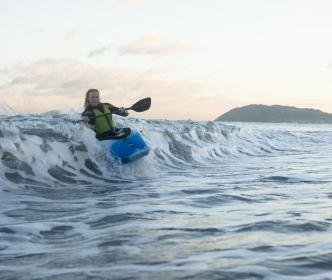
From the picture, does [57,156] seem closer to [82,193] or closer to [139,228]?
[82,193]

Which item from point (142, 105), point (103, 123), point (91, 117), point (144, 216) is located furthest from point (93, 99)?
point (144, 216)

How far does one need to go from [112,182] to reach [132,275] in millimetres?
6155

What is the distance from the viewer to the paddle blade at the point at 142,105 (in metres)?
12.5

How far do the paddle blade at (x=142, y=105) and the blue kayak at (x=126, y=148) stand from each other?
1.82 meters

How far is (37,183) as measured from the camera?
873 cm

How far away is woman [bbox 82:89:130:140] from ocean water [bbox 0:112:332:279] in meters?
0.56

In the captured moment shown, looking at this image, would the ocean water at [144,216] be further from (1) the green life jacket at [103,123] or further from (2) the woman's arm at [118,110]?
(2) the woman's arm at [118,110]

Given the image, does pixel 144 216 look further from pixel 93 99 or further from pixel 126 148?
pixel 93 99

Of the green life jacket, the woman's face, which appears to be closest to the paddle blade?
the woman's face

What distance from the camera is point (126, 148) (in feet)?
34.3

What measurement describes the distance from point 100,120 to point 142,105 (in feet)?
6.70

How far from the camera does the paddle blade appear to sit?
12461 millimetres

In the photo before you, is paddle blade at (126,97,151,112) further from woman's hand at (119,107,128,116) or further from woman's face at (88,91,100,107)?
woman's face at (88,91,100,107)

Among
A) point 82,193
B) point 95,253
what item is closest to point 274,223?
point 95,253
